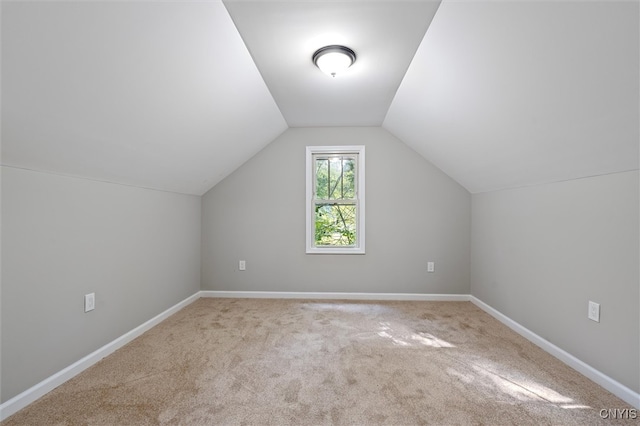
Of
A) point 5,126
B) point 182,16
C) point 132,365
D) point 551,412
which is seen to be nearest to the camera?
point 5,126

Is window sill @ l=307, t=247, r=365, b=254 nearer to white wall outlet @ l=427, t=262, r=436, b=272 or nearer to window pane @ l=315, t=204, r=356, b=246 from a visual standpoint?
window pane @ l=315, t=204, r=356, b=246

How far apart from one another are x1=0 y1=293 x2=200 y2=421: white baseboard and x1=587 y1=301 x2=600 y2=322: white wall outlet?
348cm

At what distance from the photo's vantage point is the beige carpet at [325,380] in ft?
5.19

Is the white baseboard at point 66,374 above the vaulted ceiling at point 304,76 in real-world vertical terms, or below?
below

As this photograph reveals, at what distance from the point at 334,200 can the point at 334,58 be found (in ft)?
6.87

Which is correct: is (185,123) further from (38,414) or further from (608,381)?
(608,381)

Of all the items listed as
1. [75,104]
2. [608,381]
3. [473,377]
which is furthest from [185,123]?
[608,381]

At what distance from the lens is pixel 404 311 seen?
329 cm

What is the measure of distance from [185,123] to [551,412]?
3.03m

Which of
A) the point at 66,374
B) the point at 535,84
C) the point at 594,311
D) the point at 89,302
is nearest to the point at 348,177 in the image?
the point at 535,84

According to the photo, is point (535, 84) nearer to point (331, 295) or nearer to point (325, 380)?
point (325, 380)

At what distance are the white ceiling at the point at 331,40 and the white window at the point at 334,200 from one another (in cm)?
104

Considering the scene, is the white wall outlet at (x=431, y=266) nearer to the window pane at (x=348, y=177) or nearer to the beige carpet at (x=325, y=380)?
the beige carpet at (x=325, y=380)

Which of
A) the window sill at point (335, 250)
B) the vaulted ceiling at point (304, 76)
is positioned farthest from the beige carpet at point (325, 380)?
the vaulted ceiling at point (304, 76)
